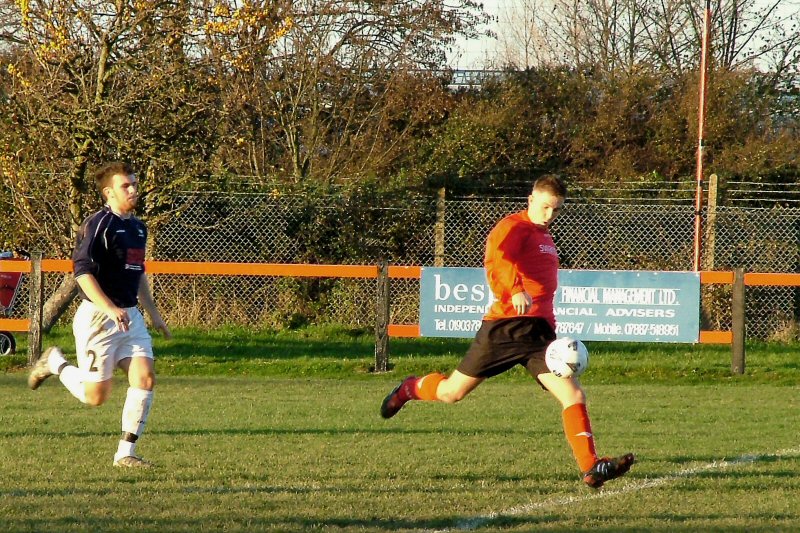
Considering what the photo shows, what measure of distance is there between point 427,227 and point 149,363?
10.1 meters

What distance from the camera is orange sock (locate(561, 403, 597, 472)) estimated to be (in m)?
6.49

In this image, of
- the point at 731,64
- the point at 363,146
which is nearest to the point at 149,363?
the point at 363,146

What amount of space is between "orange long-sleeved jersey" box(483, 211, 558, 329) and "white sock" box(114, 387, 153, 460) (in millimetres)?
2199

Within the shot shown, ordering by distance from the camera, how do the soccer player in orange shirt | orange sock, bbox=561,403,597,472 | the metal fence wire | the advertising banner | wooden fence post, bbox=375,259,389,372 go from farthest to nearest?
the metal fence wire < wooden fence post, bbox=375,259,389,372 < the advertising banner < the soccer player in orange shirt < orange sock, bbox=561,403,597,472

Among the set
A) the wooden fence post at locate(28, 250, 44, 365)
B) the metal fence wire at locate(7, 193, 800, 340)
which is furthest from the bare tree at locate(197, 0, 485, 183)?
the wooden fence post at locate(28, 250, 44, 365)

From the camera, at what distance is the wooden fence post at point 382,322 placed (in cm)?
1491

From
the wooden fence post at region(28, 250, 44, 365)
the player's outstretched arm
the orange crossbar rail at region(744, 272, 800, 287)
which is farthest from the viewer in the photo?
the wooden fence post at region(28, 250, 44, 365)

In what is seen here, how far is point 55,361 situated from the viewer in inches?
319

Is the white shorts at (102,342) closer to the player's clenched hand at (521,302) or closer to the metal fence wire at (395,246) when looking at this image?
the player's clenched hand at (521,302)

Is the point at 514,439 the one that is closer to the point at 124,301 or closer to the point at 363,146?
the point at 124,301

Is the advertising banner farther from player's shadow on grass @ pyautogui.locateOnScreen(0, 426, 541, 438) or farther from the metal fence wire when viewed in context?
player's shadow on grass @ pyautogui.locateOnScreen(0, 426, 541, 438)

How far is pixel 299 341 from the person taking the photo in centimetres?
1684

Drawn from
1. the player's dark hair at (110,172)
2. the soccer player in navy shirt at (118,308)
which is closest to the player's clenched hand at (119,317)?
the soccer player in navy shirt at (118,308)

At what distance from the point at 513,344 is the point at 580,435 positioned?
0.72 meters
